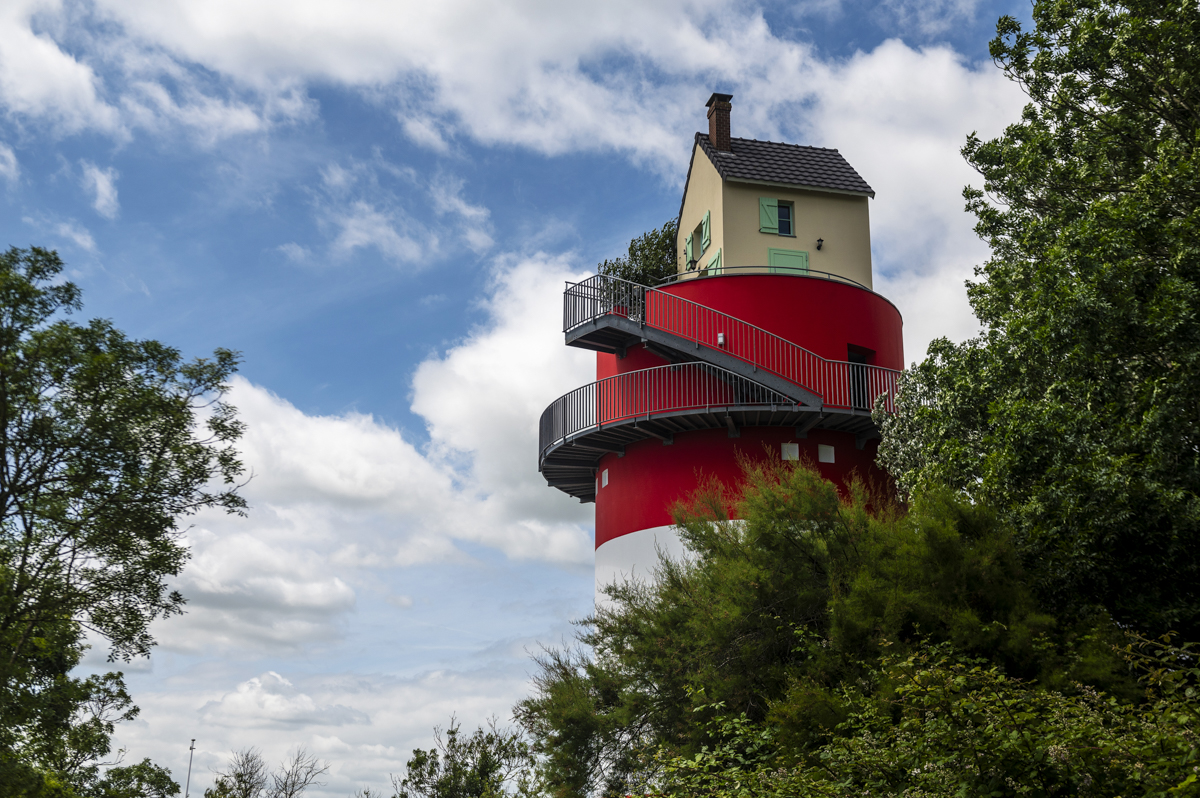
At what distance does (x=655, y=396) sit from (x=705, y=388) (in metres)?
1.00

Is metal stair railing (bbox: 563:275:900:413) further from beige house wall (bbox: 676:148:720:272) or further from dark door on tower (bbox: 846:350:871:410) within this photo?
beige house wall (bbox: 676:148:720:272)

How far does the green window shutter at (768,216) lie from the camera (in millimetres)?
23984


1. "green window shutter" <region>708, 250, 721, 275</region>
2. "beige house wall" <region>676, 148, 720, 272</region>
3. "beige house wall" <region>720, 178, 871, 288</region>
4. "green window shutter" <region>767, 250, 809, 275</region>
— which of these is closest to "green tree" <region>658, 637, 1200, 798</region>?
"green window shutter" <region>767, 250, 809, 275</region>

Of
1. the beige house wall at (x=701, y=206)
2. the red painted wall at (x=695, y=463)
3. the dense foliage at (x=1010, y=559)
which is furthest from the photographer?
the beige house wall at (x=701, y=206)

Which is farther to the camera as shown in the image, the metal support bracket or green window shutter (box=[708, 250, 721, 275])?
green window shutter (box=[708, 250, 721, 275])

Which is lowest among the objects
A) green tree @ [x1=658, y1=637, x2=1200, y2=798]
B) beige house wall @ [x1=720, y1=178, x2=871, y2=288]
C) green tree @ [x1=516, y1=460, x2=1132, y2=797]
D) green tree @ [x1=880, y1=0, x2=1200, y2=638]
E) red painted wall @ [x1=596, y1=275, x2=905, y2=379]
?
green tree @ [x1=658, y1=637, x2=1200, y2=798]

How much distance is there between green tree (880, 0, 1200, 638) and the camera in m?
10.6

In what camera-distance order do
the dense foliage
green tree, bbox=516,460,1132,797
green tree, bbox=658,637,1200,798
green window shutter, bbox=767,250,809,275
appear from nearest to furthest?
1. green tree, bbox=658,637,1200,798
2. the dense foliage
3. green tree, bbox=516,460,1132,797
4. green window shutter, bbox=767,250,809,275

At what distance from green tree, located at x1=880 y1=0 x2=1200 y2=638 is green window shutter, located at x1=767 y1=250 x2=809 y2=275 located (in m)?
9.46

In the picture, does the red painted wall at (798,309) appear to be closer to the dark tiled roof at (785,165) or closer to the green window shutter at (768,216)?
the green window shutter at (768,216)

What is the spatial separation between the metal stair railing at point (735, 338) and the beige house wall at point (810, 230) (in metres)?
3.45

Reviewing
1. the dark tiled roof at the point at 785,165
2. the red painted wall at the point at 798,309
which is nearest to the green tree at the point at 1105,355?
the red painted wall at the point at 798,309

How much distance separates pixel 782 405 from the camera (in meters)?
18.9

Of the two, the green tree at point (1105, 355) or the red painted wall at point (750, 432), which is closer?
the green tree at point (1105, 355)
